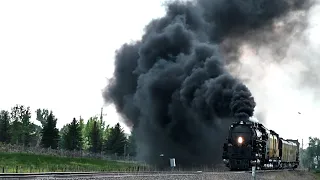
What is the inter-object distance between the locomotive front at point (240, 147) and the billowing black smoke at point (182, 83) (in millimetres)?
6632

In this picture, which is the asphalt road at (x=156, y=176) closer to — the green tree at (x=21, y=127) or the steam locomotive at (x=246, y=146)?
the steam locomotive at (x=246, y=146)

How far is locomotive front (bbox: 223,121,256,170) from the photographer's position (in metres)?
46.1

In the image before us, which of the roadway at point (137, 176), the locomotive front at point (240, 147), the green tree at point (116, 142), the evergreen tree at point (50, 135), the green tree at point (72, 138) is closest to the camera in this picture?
the roadway at point (137, 176)

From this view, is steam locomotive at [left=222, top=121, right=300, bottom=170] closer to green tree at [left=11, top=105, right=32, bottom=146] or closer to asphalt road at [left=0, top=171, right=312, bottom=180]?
asphalt road at [left=0, top=171, right=312, bottom=180]

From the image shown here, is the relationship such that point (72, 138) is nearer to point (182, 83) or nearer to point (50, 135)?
point (50, 135)

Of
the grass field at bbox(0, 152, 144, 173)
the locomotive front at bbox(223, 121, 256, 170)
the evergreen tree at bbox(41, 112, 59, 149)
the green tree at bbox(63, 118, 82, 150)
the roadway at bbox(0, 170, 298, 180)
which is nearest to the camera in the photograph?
the roadway at bbox(0, 170, 298, 180)

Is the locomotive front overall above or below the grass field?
above

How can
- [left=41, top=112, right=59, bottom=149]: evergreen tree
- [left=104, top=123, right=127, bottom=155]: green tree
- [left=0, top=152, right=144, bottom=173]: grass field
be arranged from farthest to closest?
1. [left=104, top=123, right=127, bottom=155]: green tree
2. [left=41, top=112, right=59, bottom=149]: evergreen tree
3. [left=0, top=152, right=144, bottom=173]: grass field

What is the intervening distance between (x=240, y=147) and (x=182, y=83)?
67.9ft

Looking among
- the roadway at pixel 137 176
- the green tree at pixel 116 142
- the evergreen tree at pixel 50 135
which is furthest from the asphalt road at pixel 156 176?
the green tree at pixel 116 142

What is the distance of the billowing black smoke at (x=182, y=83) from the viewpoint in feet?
201

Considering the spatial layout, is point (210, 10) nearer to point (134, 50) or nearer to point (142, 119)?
point (134, 50)

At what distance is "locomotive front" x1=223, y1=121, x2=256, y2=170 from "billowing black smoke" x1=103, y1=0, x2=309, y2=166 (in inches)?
261

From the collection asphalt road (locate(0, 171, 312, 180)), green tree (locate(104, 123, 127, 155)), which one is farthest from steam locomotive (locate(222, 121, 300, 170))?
green tree (locate(104, 123, 127, 155))
